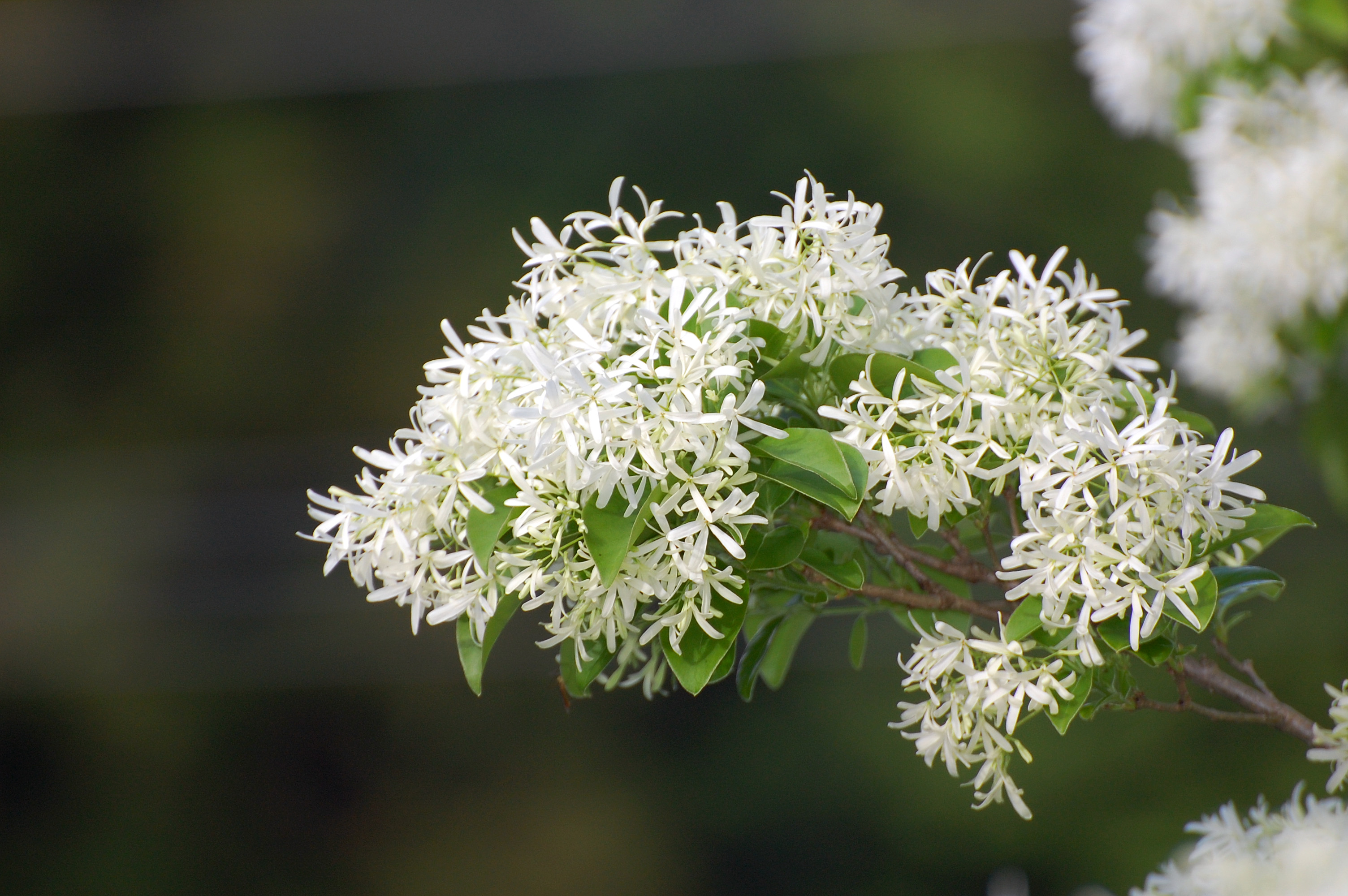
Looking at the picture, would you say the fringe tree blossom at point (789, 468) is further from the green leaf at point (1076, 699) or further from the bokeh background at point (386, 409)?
the bokeh background at point (386, 409)

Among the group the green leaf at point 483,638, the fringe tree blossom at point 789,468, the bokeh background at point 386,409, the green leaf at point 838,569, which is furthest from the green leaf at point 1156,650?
the bokeh background at point 386,409

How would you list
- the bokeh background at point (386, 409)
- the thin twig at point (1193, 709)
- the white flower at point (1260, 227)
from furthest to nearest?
the bokeh background at point (386, 409), the white flower at point (1260, 227), the thin twig at point (1193, 709)

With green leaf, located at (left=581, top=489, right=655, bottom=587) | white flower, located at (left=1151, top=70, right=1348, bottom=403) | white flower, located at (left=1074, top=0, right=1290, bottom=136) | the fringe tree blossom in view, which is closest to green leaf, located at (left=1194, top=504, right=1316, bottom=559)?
the fringe tree blossom

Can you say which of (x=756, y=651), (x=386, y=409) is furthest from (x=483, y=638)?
(x=386, y=409)

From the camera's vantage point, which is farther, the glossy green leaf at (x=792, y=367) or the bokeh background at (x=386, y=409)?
the bokeh background at (x=386, y=409)

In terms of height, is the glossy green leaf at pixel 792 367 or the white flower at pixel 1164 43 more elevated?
the white flower at pixel 1164 43

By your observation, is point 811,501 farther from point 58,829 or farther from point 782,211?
point 58,829
